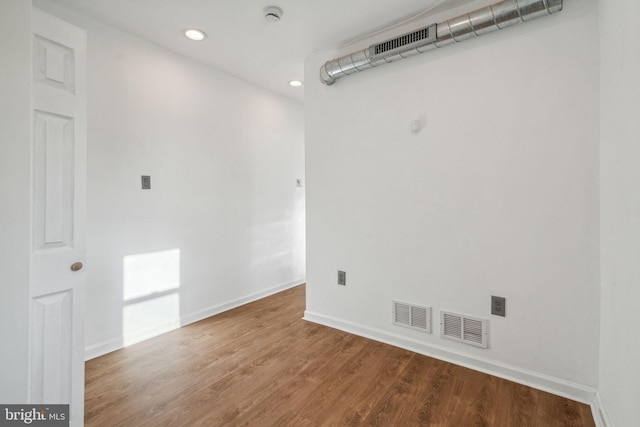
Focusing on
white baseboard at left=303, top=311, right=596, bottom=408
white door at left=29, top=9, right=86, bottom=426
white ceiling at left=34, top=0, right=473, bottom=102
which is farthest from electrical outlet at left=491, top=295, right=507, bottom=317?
white door at left=29, top=9, right=86, bottom=426

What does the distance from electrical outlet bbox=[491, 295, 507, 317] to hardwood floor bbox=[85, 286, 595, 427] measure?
43 centimetres

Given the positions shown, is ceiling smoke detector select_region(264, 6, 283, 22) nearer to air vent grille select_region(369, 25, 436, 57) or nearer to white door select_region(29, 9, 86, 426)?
air vent grille select_region(369, 25, 436, 57)

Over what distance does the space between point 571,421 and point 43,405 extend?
2683 millimetres

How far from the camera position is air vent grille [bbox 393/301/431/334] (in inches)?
95.5

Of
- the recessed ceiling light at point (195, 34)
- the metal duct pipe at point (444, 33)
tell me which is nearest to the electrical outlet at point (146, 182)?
the recessed ceiling light at point (195, 34)

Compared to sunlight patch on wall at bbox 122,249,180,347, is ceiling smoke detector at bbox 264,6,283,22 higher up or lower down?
higher up

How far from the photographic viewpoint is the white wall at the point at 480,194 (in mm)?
1861

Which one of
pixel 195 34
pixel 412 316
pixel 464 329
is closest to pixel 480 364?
pixel 464 329

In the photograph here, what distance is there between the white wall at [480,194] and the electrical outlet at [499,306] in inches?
1.5

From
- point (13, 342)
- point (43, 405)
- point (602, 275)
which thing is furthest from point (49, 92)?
point (602, 275)

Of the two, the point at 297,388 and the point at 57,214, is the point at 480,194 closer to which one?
the point at 297,388

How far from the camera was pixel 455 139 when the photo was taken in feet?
7.41

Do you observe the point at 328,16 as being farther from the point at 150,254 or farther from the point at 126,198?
the point at 150,254

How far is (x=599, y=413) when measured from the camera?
65.2 inches
